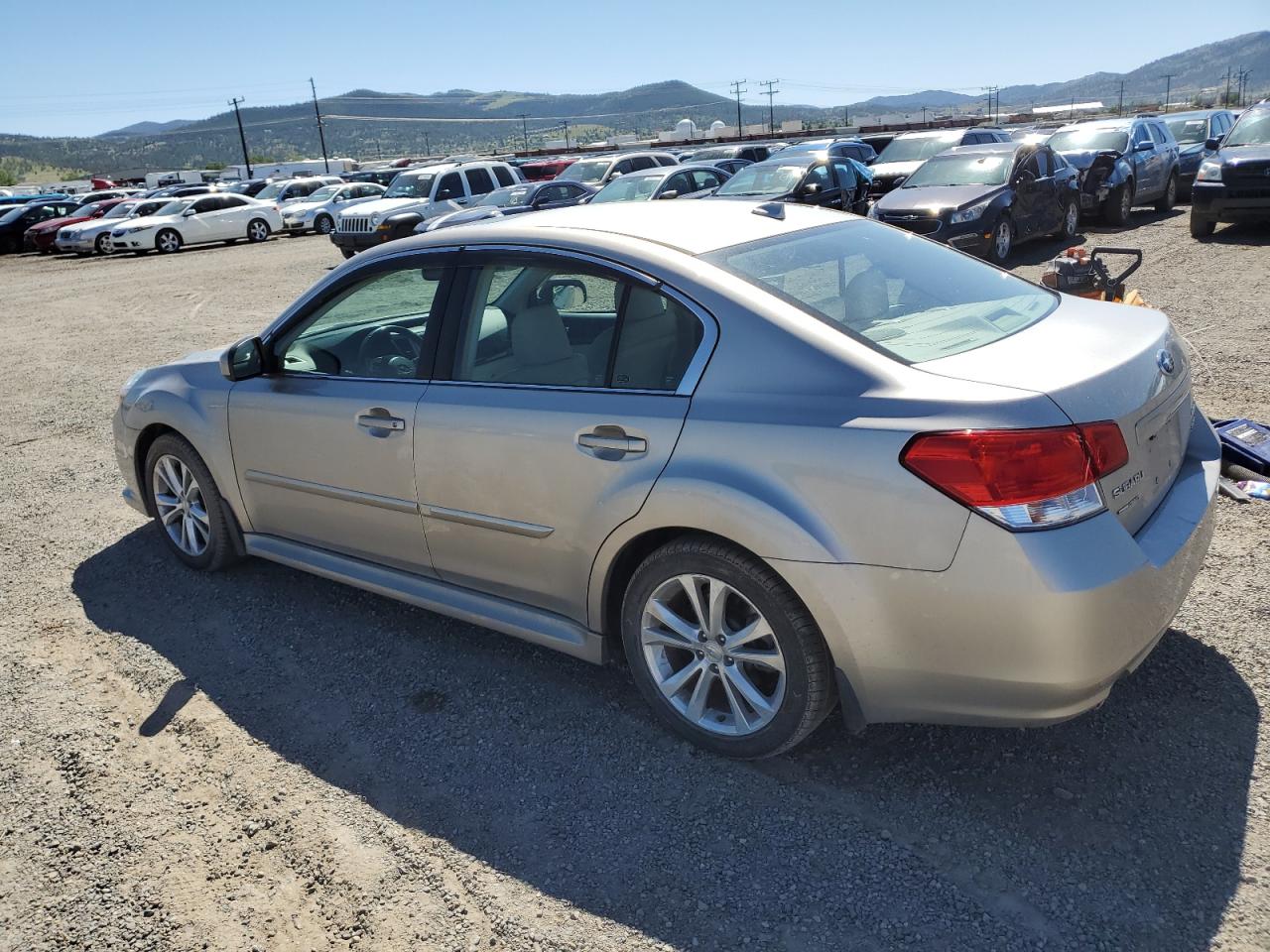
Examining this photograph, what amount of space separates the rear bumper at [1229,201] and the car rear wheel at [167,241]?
2548 centimetres

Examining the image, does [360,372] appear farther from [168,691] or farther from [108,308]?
[108,308]

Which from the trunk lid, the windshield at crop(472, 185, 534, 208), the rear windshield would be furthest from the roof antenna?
the windshield at crop(472, 185, 534, 208)

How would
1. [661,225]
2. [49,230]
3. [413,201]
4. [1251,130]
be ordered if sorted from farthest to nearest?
[49,230]
[413,201]
[1251,130]
[661,225]

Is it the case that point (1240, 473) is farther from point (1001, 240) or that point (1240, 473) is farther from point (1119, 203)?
point (1119, 203)

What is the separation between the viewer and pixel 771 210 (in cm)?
380

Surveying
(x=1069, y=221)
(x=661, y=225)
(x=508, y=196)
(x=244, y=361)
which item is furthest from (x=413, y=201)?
(x=661, y=225)

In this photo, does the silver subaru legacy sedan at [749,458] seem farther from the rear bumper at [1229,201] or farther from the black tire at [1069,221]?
the black tire at [1069,221]

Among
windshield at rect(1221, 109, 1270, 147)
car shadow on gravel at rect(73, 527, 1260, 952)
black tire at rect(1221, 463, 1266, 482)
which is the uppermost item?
windshield at rect(1221, 109, 1270, 147)

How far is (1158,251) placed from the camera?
13219 mm

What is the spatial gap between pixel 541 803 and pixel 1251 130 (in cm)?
1525

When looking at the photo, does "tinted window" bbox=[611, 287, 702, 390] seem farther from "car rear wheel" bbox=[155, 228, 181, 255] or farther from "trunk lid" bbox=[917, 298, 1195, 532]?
"car rear wheel" bbox=[155, 228, 181, 255]

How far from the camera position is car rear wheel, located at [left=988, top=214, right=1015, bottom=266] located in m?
13.0

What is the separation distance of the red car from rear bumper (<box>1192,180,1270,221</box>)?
100ft

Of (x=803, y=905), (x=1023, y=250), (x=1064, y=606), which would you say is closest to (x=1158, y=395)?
(x=1064, y=606)
